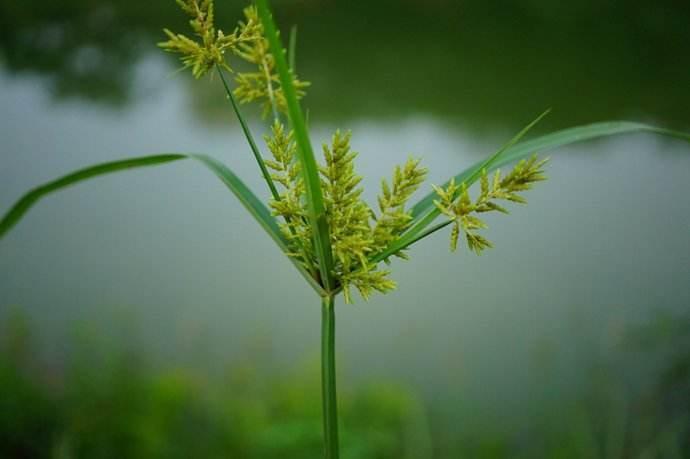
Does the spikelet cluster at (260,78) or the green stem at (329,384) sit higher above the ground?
the spikelet cluster at (260,78)

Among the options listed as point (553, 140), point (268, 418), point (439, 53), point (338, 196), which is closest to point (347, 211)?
point (338, 196)

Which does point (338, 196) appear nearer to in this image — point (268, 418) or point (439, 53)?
point (268, 418)

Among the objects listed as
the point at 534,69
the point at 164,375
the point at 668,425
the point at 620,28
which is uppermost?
the point at 620,28

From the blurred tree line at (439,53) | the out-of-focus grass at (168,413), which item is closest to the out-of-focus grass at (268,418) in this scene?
the out-of-focus grass at (168,413)

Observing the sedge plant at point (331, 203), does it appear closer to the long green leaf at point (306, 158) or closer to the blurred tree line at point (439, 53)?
the long green leaf at point (306, 158)

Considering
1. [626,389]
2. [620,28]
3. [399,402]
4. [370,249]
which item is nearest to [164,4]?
[620,28]

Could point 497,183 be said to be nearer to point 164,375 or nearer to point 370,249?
point 370,249
